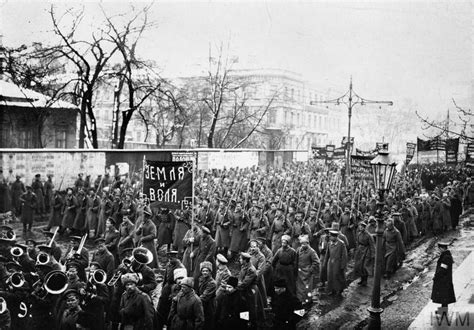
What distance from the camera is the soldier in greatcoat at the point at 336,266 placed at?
30.3 ft

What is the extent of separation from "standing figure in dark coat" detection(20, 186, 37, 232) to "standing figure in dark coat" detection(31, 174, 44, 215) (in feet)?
0.41

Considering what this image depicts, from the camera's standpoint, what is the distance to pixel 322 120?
25.4m

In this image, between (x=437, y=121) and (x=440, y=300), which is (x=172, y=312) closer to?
(x=440, y=300)

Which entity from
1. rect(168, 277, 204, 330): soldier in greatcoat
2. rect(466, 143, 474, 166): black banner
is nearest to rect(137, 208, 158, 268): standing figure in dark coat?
rect(168, 277, 204, 330): soldier in greatcoat

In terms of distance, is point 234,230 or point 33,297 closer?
point 33,297

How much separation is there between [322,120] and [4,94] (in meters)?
17.0

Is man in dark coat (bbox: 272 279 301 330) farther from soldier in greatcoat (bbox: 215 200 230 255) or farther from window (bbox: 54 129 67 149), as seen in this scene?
window (bbox: 54 129 67 149)

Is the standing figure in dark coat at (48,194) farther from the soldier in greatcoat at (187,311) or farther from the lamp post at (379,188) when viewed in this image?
the lamp post at (379,188)

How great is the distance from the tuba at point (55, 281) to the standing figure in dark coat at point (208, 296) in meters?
1.88

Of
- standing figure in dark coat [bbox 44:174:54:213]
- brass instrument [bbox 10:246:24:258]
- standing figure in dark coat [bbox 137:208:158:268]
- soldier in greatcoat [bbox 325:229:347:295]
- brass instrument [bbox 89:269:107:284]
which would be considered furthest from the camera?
standing figure in dark coat [bbox 44:174:54:213]

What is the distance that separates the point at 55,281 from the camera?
5809mm

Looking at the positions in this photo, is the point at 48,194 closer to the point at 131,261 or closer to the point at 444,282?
the point at 131,261

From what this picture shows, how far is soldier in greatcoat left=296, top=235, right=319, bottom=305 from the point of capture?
335 inches

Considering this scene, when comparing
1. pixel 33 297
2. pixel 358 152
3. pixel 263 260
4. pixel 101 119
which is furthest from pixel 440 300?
pixel 101 119
